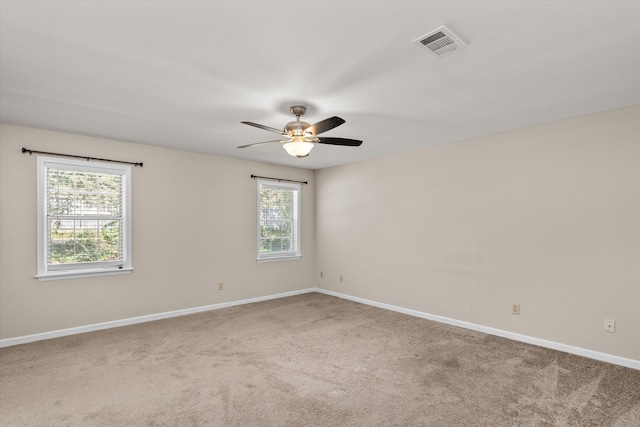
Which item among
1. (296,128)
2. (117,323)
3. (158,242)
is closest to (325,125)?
(296,128)

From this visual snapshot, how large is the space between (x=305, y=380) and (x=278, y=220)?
3608 mm

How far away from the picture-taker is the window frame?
228 inches

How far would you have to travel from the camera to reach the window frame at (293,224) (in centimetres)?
579

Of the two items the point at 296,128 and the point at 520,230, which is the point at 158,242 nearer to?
the point at 296,128

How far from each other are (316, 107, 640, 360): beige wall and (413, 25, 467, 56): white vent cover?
7.61ft

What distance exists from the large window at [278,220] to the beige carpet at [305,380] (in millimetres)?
2019

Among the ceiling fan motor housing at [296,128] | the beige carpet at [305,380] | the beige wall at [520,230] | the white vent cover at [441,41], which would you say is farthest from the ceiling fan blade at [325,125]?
the beige wall at [520,230]

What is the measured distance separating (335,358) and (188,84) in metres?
2.86

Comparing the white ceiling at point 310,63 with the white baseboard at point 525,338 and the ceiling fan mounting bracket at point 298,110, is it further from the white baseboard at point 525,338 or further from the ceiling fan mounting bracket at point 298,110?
the white baseboard at point 525,338

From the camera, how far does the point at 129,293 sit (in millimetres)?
4465

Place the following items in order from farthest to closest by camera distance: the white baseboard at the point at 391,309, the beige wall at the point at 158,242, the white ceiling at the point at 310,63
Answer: the beige wall at the point at 158,242
the white baseboard at the point at 391,309
the white ceiling at the point at 310,63

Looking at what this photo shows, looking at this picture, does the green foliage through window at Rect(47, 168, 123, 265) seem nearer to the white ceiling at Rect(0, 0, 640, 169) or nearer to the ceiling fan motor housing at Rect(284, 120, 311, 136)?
the white ceiling at Rect(0, 0, 640, 169)

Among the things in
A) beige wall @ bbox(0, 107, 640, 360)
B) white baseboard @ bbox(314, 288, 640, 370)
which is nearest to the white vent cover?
beige wall @ bbox(0, 107, 640, 360)

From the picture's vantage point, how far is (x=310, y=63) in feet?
7.49
